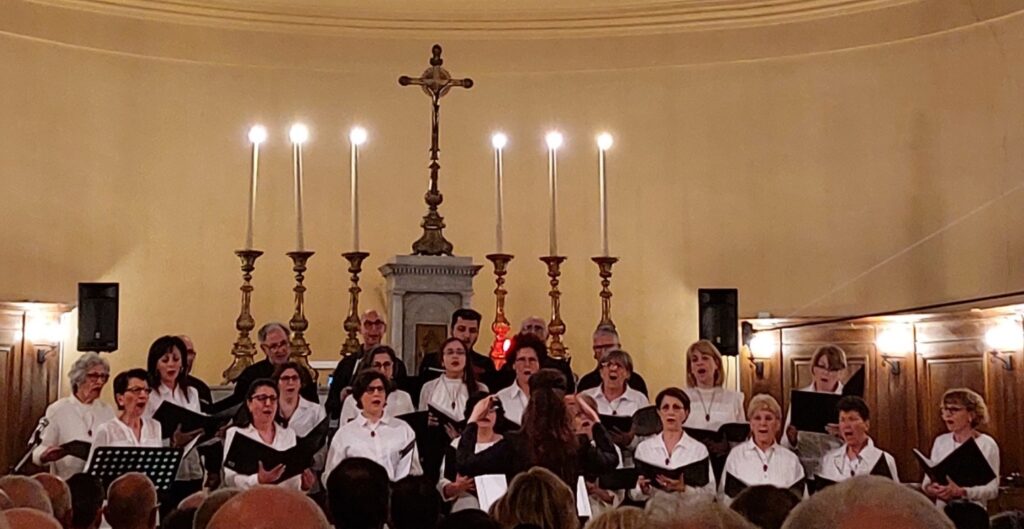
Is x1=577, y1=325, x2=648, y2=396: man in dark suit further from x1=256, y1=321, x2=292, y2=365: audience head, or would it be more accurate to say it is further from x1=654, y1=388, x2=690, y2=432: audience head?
x1=256, y1=321, x2=292, y2=365: audience head

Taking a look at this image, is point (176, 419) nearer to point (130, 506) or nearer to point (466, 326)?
point (466, 326)

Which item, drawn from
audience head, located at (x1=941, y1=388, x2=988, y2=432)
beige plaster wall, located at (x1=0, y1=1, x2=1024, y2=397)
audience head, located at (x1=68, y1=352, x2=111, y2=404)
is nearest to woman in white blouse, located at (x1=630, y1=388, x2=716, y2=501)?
audience head, located at (x1=941, y1=388, x2=988, y2=432)

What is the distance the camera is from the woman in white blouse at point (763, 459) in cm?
552

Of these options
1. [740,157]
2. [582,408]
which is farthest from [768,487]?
[740,157]

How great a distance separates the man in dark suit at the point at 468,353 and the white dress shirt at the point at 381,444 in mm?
822

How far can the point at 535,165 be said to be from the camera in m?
9.16

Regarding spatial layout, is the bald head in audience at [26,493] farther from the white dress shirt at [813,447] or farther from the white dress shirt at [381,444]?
the white dress shirt at [813,447]

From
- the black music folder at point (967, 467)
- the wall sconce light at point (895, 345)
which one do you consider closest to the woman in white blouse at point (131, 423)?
the black music folder at point (967, 467)

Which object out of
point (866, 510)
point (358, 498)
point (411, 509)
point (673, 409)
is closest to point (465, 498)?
point (673, 409)

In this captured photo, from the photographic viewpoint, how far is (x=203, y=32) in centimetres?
883

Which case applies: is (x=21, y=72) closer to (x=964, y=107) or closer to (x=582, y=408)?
(x=582, y=408)

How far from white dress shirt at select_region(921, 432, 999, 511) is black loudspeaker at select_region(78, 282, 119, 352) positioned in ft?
15.3

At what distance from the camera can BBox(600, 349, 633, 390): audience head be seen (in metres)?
5.95

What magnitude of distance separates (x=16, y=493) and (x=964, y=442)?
421 centimetres
